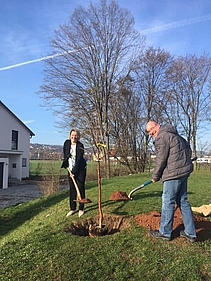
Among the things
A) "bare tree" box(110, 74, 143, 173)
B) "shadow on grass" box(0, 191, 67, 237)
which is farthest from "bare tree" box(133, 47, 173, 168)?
"shadow on grass" box(0, 191, 67, 237)

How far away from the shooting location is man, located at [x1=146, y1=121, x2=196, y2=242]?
4.68 m

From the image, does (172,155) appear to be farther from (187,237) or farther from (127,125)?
(127,125)

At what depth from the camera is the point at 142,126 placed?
104 feet

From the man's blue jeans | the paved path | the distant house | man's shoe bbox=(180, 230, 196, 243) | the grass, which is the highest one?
the distant house

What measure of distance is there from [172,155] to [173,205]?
2.47 ft

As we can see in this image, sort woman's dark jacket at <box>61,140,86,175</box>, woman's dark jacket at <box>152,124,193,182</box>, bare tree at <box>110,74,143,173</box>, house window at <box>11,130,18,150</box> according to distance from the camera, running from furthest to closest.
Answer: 1. house window at <box>11,130,18,150</box>
2. bare tree at <box>110,74,143,173</box>
3. woman's dark jacket at <box>61,140,86,175</box>
4. woman's dark jacket at <box>152,124,193,182</box>

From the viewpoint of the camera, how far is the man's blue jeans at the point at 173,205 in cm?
474

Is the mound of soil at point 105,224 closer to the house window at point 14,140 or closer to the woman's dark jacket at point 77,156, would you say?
the woman's dark jacket at point 77,156

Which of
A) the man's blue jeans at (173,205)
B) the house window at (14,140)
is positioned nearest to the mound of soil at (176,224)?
the man's blue jeans at (173,205)

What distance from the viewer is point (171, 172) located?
15.4ft

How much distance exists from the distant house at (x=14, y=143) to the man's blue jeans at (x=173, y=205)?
27250mm

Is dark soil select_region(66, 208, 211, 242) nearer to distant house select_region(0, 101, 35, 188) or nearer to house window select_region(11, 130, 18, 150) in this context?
distant house select_region(0, 101, 35, 188)

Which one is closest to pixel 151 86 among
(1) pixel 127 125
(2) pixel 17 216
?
(1) pixel 127 125

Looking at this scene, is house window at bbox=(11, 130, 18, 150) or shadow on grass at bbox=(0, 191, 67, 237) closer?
shadow on grass at bbox=(0, 191, 67, 237)
